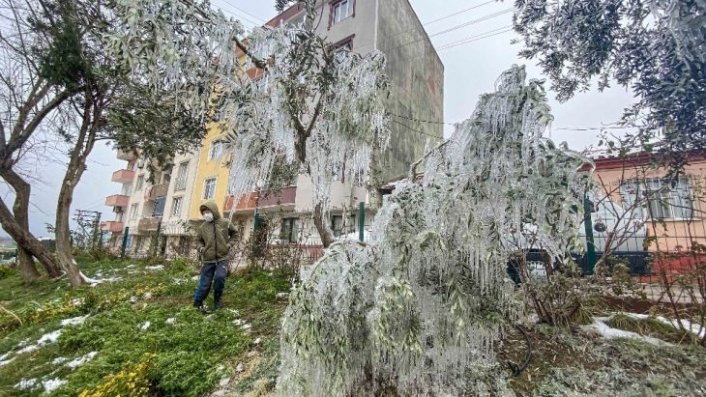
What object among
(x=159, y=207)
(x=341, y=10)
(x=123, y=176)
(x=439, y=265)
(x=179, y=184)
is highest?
(x=341, y=10)

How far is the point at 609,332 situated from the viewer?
3.14 meters

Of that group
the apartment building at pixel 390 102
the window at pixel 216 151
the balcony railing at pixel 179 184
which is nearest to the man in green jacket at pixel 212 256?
the window at pixel 216 151

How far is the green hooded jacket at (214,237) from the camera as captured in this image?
4598 mm

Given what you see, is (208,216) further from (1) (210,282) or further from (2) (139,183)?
(2) (139,183)

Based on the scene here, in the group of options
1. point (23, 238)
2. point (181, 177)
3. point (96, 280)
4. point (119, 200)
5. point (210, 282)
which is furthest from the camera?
point (119, 200)

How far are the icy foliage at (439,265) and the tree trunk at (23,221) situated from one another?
32.9 feet

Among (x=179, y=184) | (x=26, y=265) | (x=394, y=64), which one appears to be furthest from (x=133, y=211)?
(x=394, y=64)

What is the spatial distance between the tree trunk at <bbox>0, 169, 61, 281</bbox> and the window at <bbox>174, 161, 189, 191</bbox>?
13214mm

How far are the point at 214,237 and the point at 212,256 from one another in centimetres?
26

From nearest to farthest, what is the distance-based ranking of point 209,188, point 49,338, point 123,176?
point 49,338
point 209,188
point 123,176

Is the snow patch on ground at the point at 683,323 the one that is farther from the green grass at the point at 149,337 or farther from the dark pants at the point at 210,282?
the dark pants at the point at 210,282

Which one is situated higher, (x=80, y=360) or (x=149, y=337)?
(x=149, y=337)

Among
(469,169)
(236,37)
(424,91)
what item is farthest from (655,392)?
(424,91)

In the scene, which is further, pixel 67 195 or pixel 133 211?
pixel 133 211
